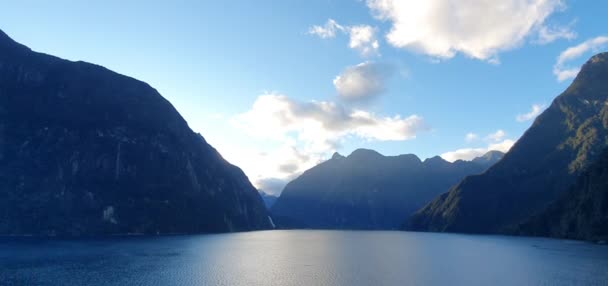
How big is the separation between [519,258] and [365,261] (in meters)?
51.9

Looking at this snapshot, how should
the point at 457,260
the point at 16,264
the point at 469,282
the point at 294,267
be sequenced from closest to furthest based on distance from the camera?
the point at 469,282
the point at 16,264
the point at 294,267
the point at 457,260

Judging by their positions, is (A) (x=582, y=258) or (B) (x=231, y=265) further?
(A) (x=582, y=258)

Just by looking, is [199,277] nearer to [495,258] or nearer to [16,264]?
[16,264]

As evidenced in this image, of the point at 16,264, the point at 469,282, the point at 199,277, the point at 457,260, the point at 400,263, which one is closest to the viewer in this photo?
the point at 469,282

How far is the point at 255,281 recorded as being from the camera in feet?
297

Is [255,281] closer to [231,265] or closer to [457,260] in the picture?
[231,265]

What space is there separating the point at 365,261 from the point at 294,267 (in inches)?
987

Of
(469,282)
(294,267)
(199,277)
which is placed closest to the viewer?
(469,282)

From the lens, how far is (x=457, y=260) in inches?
5133

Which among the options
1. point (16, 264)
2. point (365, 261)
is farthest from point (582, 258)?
point (16, 264)

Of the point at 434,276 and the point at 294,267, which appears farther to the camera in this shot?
the point at 294,267

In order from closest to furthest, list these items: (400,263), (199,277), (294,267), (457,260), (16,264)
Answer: (199,277) → (16,264) → (294,267) → (400,263) → (457,260)

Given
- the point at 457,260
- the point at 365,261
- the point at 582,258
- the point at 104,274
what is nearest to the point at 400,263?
the point at 365,261

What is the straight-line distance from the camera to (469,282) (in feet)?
289
